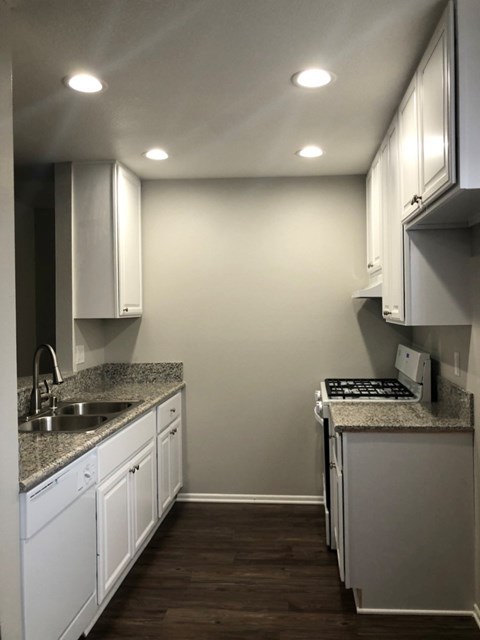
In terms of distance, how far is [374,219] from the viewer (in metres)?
3.50

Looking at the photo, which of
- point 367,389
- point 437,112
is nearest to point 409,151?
point 437,112

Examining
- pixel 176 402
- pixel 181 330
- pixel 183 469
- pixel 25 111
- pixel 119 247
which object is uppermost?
pixel 25 111

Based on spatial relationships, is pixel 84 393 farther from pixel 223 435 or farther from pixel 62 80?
pixel 62 80

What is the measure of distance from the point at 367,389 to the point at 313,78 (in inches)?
76.2

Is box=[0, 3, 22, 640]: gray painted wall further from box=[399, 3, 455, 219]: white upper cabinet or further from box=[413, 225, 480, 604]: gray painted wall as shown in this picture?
box=[413, 225, 480, 604]: gray painted wall

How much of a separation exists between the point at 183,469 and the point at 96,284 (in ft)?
5.11

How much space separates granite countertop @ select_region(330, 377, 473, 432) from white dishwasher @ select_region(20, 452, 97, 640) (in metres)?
1.19

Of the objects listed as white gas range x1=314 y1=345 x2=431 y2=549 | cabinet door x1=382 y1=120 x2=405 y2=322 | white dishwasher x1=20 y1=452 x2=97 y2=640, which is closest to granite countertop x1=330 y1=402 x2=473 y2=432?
white gas range x1=314 y1=345 x2=431 y2=549

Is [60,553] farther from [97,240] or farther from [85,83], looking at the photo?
[97,240]

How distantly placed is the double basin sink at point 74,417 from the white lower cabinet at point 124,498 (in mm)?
150

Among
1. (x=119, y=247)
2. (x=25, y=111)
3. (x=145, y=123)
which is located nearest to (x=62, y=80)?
(x=25, y=111)

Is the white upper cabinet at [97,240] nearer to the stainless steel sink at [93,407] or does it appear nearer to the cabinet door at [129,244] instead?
the cabinet door at [129,244]

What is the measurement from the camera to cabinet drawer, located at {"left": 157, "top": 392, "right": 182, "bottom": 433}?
341cm

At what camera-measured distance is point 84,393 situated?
12.0ft
